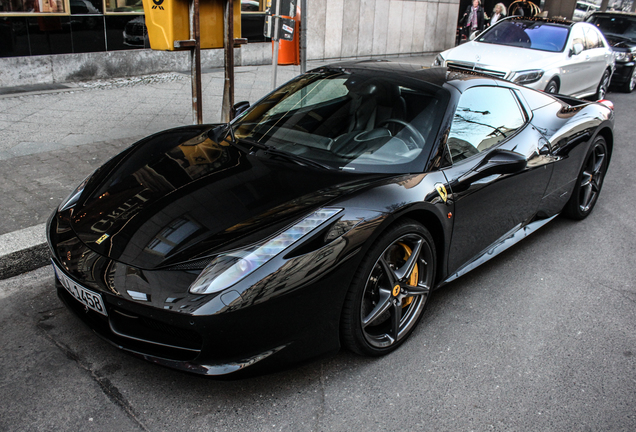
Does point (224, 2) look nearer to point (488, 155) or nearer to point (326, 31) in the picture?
point (488, 155)

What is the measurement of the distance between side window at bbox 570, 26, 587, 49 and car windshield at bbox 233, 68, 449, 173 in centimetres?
729

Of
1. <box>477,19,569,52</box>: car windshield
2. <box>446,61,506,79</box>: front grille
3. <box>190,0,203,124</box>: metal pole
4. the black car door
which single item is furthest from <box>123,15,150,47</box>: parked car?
the black car door

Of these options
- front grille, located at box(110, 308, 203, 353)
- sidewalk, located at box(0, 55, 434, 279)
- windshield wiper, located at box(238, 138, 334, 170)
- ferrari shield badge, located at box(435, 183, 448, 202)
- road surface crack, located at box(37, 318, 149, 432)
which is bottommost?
road surface crack, located at box(37, 318, 149, 432)

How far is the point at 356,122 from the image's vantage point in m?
3.25

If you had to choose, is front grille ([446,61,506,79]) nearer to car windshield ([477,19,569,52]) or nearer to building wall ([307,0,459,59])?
car windshield ([477,19,569,52])

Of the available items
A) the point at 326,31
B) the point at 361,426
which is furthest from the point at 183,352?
the point at 326,31

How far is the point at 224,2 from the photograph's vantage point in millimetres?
5090

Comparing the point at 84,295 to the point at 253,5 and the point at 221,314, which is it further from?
the point at 253,5

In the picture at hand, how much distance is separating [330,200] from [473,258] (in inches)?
50.9

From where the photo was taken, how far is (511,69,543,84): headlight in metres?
8.18

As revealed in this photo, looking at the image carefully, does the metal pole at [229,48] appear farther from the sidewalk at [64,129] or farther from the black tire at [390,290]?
the black tire at [390,290]

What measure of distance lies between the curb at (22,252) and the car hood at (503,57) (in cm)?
696

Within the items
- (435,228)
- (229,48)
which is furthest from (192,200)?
(229,48)

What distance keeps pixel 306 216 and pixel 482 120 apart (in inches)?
64.7
